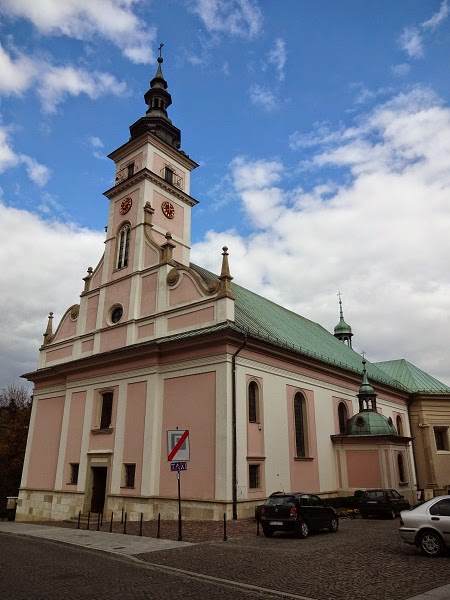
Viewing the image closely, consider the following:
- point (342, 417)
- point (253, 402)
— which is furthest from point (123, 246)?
point (342, 417)

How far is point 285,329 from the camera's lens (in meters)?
29.3

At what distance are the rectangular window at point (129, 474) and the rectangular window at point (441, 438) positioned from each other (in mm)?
25742

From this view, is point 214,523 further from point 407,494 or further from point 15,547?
point 407,494

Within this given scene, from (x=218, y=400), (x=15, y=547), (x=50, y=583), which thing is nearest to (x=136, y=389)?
(x=218, y=400)

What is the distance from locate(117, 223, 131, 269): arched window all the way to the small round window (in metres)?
2.47

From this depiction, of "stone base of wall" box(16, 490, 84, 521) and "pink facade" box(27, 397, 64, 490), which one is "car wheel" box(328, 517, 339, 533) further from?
"pink facade" box(27, 397, 64, 490)

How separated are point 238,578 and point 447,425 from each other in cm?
3360

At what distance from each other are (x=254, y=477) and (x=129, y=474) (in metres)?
6.15

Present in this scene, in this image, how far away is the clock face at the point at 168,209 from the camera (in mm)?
28719

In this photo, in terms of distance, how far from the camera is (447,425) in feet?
124

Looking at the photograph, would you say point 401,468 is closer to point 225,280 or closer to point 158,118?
point 225,280

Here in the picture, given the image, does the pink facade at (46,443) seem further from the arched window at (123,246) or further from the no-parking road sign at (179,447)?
the no-parking road sign at (179,447)

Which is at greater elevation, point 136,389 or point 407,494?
point 136,389

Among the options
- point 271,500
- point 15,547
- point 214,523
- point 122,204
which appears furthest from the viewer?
point 122,204
